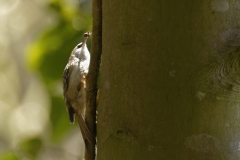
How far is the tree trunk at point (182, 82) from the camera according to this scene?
871 millimetres

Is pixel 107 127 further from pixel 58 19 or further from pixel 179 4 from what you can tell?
pixel 58 19

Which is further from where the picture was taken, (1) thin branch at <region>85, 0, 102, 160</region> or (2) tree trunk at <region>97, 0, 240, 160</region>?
(1) thin branch at <region>85, 0, 102, 160</region>

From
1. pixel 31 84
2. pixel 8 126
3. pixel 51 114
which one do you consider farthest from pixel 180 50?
pixel 31 84

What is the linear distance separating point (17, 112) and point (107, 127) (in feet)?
12.0

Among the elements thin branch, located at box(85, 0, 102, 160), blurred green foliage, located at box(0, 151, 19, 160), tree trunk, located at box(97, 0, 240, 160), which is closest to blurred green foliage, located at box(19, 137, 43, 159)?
blurred green foliage, located at box(0, 151, 19, 160)

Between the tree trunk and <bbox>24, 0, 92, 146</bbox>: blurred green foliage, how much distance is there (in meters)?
0.70

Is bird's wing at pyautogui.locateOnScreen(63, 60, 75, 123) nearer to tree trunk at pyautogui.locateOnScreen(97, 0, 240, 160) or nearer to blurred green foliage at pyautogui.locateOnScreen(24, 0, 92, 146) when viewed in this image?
blurred green foliage at pyautogui.locateOnScreen(24, 0, 92, 146)

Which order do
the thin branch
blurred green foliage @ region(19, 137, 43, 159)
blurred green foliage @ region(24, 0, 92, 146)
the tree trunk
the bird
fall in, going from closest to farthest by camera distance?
the tree trunk, the thin branch, blurred green foliage @ region(24, 0, 92, 146), blurred green foliage @ region(19, 137, 43, 159), the bird

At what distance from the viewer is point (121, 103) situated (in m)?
0.94

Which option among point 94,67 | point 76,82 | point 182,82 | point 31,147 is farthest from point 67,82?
point 182,82

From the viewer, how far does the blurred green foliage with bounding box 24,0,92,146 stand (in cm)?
159

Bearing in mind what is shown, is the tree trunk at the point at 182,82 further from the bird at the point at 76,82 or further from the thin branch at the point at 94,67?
the bird at the point at 76,82

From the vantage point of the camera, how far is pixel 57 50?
62.7 inches

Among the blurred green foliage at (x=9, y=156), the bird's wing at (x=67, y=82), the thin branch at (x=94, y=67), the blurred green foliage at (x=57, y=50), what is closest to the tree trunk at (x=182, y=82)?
the thin branch at (x=94, y=67)
